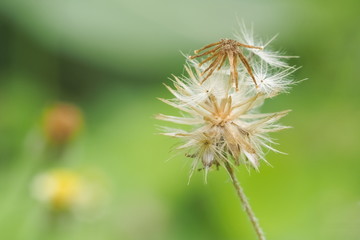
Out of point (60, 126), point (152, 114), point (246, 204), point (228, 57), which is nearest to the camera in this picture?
point (246, 204)

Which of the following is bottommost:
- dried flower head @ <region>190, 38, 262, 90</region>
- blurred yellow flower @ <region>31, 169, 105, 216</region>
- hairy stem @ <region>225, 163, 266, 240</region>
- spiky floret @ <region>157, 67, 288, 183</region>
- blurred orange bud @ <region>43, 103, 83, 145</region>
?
hairy stem @ <region>225, 163, 266, 240</region>

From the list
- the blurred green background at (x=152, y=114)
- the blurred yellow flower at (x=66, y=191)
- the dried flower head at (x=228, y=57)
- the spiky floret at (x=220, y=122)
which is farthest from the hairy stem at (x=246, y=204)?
the blurred yellow flower at (x=66, y=191)

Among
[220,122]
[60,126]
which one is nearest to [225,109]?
[220,122]

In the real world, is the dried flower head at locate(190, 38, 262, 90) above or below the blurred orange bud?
below

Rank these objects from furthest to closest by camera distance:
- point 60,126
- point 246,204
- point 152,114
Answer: point 152,114 → point 60,126 → point 246,204

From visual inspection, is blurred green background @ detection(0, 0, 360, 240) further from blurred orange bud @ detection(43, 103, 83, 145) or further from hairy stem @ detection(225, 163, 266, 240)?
hairy stem @ detection(225, 163, 266, 240)

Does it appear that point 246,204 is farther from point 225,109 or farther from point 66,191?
point 66,191

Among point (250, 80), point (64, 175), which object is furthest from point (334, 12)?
point (250, 80)

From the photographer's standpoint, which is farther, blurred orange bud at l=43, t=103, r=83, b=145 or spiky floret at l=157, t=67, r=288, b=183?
blurred orange bud at l=43, t=103, r=83, b=145

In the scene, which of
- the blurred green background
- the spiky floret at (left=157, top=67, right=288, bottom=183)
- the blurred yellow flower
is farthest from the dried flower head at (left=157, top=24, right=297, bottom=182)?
the blurred yellow flower
